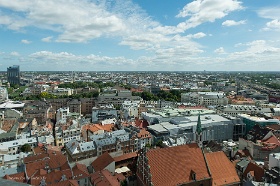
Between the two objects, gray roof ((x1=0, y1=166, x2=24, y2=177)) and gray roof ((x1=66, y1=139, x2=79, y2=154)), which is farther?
gray roof ((x1=66, y1=139, x2=79, y2=154))

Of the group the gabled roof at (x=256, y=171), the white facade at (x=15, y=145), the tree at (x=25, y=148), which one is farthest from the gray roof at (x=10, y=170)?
the gabled roof at (x=256, y=171)

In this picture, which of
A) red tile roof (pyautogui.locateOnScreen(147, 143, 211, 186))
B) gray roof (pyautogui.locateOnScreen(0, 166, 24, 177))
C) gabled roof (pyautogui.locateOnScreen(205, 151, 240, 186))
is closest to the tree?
gray roof (pyautogui.locateOnScreen(0, 166, 24, 177))

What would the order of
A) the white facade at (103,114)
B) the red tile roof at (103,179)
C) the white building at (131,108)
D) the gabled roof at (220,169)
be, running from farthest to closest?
the white building at (131,108), the white facade at (103,114), the red tile roof at (103,179), the gabled roof at (220,169)

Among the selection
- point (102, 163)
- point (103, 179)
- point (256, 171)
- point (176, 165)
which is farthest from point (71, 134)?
point (256, 171)

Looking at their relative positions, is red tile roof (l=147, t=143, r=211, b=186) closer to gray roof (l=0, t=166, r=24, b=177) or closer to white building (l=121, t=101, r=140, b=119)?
gray roof (l=0, t=166, r=24, b=177)

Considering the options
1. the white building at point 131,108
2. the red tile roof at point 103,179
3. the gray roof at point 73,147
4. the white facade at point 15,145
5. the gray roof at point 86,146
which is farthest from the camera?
the white building at point 131,108

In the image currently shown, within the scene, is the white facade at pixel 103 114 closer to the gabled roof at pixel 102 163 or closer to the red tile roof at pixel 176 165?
the gabled roof at pixel 102 163

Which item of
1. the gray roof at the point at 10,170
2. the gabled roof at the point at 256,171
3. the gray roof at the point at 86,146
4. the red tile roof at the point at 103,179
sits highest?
the gabled roof at the point at 256,171
